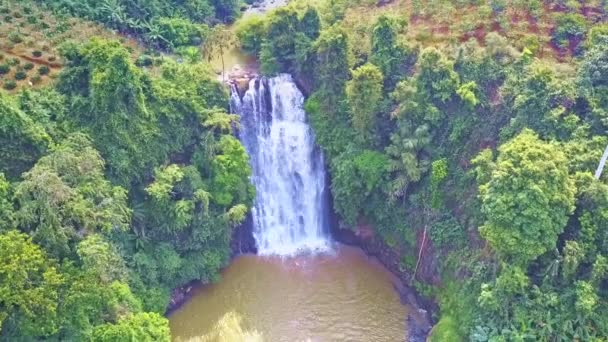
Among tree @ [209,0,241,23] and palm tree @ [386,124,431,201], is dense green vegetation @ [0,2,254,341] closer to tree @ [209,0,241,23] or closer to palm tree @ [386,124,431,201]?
palm tree @ [386,124,431,201]

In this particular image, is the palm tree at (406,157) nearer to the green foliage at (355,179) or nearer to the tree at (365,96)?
the green foliage at (355,179)

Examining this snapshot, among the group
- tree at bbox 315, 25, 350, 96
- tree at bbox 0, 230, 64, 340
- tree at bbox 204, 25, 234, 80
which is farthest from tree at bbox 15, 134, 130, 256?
tree at bbox 315, 25, 350, 96

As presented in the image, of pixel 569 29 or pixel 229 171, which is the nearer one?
pixel 229 171

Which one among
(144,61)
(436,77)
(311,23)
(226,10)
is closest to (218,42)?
(144,61)

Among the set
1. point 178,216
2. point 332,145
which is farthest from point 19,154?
point 332,145

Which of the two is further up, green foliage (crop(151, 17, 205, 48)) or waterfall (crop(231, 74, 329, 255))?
green foliage (crop(151, 17, 205, 48))

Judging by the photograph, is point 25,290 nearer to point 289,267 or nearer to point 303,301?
point 303,301

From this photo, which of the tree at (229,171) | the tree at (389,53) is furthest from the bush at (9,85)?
the tree at (389,53)
